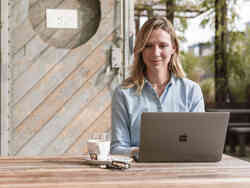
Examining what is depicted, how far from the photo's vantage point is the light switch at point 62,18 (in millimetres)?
3221

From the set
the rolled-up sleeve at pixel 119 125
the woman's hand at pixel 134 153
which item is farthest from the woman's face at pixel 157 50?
the woman's hand at pixel 134 153

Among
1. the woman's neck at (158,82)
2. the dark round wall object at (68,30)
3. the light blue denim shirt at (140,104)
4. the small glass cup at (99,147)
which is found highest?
the dark round wall object at (68,30)

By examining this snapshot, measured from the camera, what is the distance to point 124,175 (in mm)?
1393

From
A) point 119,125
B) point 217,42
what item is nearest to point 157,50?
point 119,125

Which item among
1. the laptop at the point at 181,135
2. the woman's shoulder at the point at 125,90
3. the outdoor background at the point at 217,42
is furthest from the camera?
the outdoor background at the point at 217,42

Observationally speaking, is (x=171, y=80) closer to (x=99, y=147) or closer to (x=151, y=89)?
(x=151, y=89)

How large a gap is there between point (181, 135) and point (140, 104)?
0.61 meters

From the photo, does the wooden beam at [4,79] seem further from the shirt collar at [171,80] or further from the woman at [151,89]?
the shirt collar at [171,80]

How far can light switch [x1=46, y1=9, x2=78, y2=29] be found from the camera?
3221 mm

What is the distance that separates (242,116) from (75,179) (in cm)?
563

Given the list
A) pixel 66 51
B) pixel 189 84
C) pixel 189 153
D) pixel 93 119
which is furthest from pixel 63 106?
pixel 189 153

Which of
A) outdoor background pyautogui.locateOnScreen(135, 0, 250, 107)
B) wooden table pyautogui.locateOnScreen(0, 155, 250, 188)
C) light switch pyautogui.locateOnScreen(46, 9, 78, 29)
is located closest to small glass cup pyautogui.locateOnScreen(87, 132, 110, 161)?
wooden table pyautogui.locateOnScreen(0, 155, 250, 188)

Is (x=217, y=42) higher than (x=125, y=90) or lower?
higher

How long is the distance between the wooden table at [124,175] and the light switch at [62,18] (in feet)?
5.89
